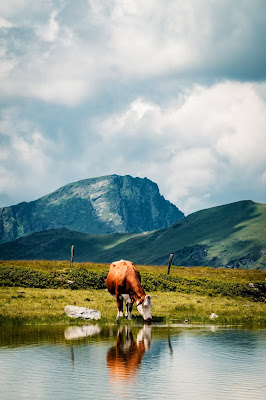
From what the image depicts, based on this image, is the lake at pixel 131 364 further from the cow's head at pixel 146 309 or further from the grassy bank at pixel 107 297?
the grassy bank at pixel 107 297

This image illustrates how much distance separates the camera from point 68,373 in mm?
18516

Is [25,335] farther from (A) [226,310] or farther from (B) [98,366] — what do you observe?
(A) [226,310]

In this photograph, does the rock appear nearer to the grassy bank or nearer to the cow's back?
the grassy bank

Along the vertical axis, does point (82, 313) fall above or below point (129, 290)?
below

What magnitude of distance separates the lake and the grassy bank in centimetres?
635

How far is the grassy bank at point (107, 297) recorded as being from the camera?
37.3 metres

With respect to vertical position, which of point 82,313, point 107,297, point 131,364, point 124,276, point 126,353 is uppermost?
point 124,276

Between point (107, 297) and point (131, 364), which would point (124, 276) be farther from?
point (131, 364)

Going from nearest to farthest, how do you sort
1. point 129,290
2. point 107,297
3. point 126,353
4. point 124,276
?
point 126,353 → point 129,290 → point 124,276 → point 107,297

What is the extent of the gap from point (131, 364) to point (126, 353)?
261 centimetres

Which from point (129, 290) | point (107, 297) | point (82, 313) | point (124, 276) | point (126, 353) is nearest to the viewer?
point (126, 353)

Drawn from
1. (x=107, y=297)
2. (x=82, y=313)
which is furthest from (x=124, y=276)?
(x=107, y=297)

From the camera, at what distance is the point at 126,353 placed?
74.2 ft

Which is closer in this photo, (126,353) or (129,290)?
(126,353)
